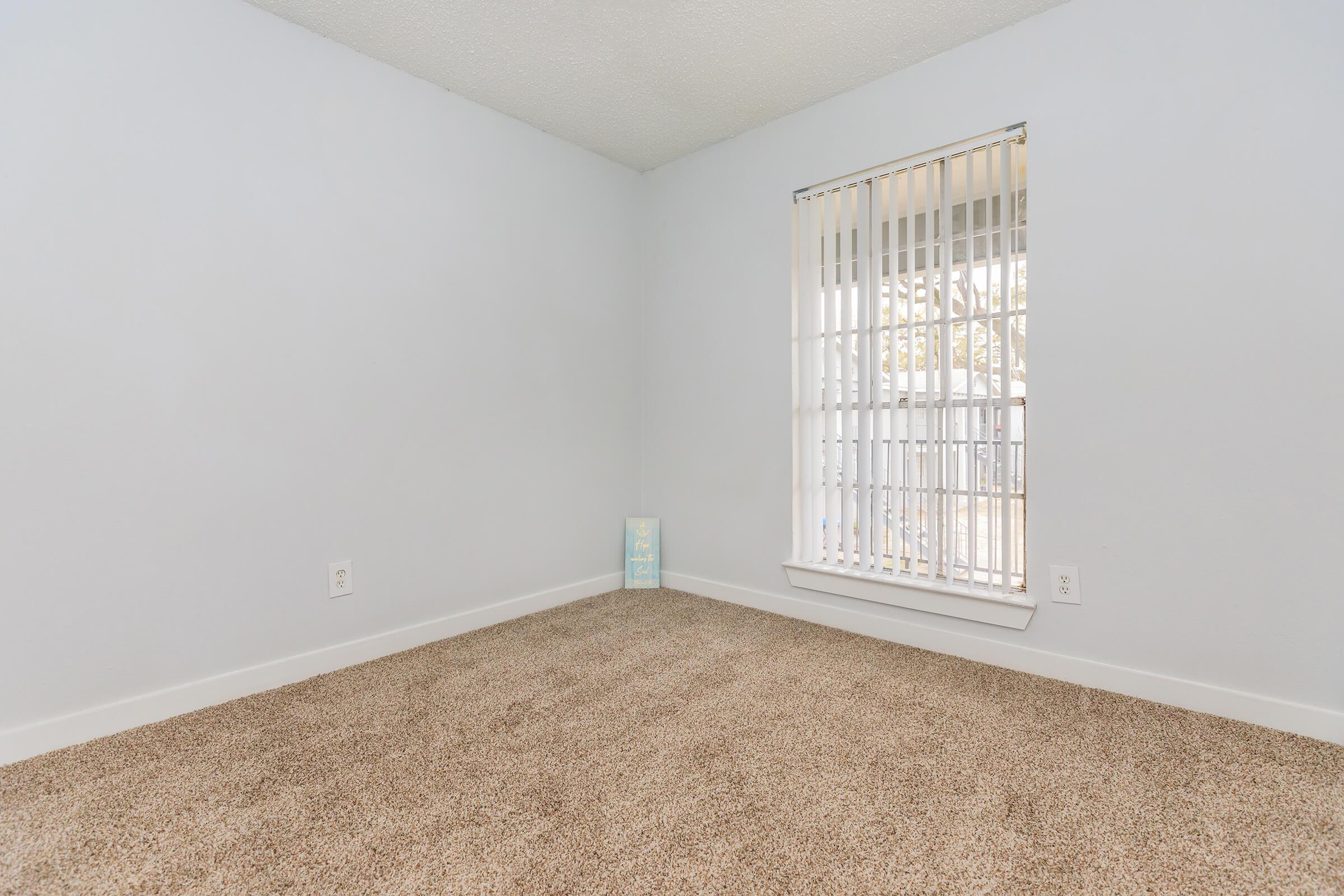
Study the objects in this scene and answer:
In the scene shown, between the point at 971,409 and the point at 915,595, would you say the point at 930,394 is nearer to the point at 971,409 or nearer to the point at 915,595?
the point at 971,409

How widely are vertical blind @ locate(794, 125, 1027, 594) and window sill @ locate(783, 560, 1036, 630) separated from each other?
46 millimetres

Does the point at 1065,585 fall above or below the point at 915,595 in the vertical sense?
above

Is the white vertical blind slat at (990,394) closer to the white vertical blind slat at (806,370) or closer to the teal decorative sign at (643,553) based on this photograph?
the white vertical blind slat at (806,370)

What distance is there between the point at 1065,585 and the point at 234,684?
2779 millimetres

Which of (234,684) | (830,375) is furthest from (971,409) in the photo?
(234,684)

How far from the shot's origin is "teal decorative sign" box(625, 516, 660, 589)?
328 centimetres

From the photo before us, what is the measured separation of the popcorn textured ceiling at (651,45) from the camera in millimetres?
2027

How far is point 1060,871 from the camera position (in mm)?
1177

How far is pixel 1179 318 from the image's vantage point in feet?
6.10

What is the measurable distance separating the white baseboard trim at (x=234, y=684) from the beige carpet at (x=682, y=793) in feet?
0.18

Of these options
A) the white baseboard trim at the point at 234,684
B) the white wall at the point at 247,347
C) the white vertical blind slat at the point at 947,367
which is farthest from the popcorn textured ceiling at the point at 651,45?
the white baseboard trim at the point at 234,684

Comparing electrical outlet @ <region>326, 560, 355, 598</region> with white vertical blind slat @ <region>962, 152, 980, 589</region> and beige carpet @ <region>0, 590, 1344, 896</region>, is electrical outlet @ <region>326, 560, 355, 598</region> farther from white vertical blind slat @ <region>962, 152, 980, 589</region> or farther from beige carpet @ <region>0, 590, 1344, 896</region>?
white vertical blind slat @ <region>962, 152, 980, 589</region>

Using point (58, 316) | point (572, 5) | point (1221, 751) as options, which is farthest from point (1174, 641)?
point (58, 316)

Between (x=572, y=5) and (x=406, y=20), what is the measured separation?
58 cm
